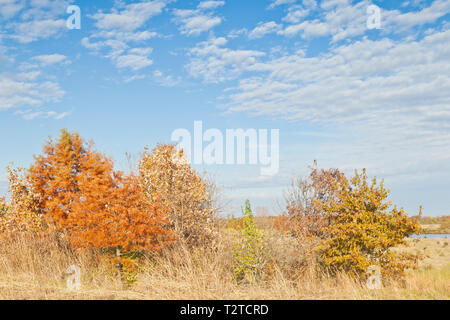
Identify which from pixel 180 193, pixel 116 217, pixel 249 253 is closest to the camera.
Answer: pixel 249 253

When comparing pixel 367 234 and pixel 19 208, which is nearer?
pixel 367 234

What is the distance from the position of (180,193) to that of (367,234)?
10.1 m

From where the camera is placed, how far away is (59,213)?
2414cm

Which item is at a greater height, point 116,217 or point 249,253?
point 116,217

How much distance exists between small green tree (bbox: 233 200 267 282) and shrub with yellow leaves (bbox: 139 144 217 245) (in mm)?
4178

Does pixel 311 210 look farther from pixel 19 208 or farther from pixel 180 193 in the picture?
pixel 19 208

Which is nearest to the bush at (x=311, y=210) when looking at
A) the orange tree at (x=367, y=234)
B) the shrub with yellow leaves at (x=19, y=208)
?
the orange tree at (x=367, y=234)

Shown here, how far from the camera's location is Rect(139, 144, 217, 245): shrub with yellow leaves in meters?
19.4

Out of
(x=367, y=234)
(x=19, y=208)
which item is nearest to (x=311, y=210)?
(x=367, y=234)

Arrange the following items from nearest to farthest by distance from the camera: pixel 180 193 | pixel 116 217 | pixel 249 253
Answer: pixel 249 253
pixel 116 217
pixel 180 193

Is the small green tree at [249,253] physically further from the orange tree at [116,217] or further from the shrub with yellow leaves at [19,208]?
the shrub with yellow leaves at [19,208]

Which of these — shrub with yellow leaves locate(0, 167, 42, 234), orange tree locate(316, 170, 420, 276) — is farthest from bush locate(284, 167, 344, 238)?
shrub with yellow leaves locate(0, 167, 42, 234)

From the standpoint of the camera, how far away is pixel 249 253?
13.9 m
